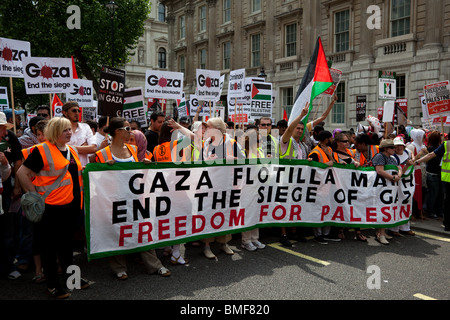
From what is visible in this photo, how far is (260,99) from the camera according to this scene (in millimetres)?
10688

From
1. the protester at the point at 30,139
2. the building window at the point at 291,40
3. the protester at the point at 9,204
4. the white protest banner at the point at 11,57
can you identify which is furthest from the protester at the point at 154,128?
the building window at the point at 291,40

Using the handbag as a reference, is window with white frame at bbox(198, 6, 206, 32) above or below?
above

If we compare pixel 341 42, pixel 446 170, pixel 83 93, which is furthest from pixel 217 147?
pixel 341 42

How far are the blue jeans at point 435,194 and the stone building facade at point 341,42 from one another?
9.32 metres

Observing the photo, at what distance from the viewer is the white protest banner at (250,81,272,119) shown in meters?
10.6

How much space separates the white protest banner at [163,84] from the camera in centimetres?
963

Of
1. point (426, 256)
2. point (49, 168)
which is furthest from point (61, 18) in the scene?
point (426, 256)

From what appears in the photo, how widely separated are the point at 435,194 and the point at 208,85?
647 centimetres

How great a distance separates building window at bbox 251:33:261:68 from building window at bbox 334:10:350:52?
690 cm

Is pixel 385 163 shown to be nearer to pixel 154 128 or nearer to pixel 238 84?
pixel 154 128

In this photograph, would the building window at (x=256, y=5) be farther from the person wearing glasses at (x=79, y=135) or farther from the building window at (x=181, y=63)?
the person wearing glasses at (x=79, y=135)

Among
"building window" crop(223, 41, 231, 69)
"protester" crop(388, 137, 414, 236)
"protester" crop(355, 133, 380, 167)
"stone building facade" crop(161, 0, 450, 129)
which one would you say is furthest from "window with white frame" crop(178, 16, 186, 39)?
"protester" crop(388, 137, 414, 236)

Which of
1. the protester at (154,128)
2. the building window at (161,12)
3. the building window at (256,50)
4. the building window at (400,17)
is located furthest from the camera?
the building window at (161,12)

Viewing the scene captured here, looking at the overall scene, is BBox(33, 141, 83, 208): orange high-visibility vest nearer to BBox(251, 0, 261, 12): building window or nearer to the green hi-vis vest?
the green hi-vis vest
